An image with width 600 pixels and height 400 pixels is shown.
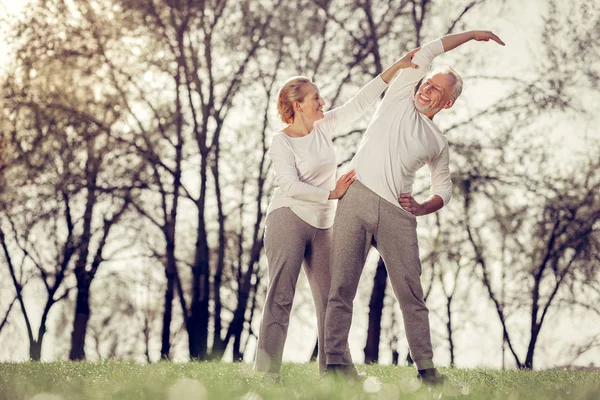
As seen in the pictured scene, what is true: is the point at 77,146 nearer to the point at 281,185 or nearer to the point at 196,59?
the point at 196,59

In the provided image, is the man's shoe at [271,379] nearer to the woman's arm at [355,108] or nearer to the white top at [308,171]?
the white top at [308,171]

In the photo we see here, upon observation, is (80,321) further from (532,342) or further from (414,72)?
(414,72)

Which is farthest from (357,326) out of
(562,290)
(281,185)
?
(281,185)

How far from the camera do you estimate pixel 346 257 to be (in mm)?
5777

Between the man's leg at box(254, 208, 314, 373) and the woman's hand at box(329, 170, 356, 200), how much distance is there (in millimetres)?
323

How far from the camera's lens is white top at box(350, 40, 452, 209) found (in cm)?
573

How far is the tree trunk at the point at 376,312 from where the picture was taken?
15.4 meters

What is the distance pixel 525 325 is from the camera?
22859 mm

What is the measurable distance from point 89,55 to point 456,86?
11.2 meters

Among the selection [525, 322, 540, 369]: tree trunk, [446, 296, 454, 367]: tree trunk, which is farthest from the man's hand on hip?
[446, 296, 454, 367]: tree trunk

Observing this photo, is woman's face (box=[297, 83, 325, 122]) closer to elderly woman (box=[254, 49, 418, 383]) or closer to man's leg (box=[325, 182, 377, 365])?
elderly woman (box=[254, 49, 418, 383])

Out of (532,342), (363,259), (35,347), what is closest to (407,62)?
(363,259)

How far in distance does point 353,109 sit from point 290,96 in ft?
1.89

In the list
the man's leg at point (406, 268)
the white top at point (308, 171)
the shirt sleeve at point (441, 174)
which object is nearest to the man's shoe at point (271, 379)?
the man's leg at point (406, 268)
